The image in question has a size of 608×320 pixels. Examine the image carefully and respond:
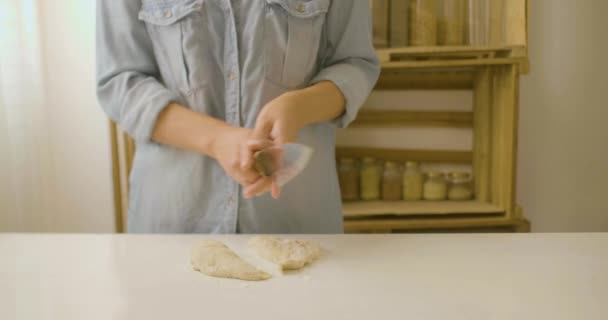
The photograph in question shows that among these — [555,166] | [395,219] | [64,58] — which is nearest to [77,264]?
[395,219]

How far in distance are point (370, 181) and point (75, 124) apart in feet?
2.73

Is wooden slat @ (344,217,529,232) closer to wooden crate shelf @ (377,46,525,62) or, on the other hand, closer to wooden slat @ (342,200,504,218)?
wooden slat @ (342,200,504,218)

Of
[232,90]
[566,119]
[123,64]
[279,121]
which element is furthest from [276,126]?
[566,119]

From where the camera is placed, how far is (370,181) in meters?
1.52

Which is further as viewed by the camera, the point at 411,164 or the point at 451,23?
the point at 411,164

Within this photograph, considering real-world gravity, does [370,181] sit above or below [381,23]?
below

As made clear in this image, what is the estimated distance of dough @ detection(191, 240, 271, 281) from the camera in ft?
1.79

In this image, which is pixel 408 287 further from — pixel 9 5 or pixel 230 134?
pixel 9 5

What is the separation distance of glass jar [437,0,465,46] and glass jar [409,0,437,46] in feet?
0.05

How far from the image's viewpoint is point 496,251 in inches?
24.5

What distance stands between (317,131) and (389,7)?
2.35 ft

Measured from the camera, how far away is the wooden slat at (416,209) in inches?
55.3

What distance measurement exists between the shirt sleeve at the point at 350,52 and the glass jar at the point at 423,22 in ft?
1.98

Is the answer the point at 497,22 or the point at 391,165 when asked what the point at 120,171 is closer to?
the point at 391,165
